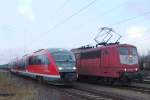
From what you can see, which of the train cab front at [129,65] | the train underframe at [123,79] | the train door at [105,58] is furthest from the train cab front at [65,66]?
the train cab front at [129,65]

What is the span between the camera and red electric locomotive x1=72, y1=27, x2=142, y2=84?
2564 centimetres

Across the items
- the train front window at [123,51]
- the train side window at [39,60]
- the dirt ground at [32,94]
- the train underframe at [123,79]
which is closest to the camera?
the dirt ground at [32,94]

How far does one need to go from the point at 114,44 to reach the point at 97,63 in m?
2.24

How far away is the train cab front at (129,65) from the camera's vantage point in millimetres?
25383

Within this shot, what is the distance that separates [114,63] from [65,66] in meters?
3.71

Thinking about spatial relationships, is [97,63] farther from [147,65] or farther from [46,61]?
[147,65]

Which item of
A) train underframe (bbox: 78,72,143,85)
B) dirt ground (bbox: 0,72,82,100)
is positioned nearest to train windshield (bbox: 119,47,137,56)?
train underframe (bbox: 78,72,143,85)

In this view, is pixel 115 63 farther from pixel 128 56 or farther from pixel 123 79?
pixel 123 79

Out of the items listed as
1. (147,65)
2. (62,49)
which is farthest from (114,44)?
(147,65)

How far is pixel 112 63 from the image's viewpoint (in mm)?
26422

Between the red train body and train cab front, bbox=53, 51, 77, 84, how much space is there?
2811mm

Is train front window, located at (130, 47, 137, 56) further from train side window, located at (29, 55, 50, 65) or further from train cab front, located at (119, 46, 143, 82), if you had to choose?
train side window, located at (29, 55, 50, 65)

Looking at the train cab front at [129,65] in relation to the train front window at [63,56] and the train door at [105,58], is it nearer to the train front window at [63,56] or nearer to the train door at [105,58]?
the train door at [105,58]

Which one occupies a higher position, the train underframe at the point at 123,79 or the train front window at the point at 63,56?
the train front window at the point at 63,56
